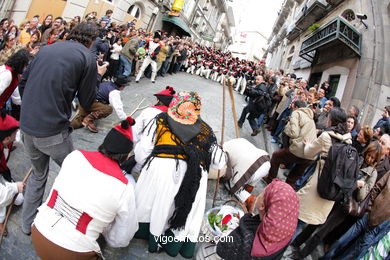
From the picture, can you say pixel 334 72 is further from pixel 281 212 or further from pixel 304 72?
pixel 281 212

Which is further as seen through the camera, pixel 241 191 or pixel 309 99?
pixel 309 99

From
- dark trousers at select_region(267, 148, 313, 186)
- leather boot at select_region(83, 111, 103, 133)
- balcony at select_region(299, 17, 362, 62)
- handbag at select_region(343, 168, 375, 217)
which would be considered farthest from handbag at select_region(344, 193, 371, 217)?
balcony at select_region(299, 17, 362, 62)

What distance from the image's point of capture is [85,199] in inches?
78.8

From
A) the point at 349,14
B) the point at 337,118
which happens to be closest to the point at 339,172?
the point at 337,118

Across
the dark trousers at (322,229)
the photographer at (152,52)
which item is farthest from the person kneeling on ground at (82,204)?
the photographer at (152,52)

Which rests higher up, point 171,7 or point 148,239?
point 171,7

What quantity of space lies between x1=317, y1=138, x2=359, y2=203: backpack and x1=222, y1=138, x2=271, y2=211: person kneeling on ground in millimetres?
1047

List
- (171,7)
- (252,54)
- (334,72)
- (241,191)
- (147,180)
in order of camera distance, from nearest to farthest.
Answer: (147,180)
(241,191)
(334,72)
(171,7)
(252,54)

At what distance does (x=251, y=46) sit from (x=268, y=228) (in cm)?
7615

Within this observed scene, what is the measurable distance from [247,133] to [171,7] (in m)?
18.5

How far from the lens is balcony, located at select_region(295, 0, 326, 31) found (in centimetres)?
1544

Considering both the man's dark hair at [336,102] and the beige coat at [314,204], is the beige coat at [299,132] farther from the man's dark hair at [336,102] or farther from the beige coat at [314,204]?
the man's dark hair at [336,102]

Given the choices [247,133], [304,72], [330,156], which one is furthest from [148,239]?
[304,72]

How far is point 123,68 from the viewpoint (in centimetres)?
866
